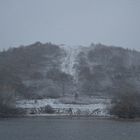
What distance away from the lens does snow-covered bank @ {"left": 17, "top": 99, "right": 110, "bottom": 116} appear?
88.4m

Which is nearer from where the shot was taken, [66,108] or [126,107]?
[126,107]

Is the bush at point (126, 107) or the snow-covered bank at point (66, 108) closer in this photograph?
the bush at point (126, 107)

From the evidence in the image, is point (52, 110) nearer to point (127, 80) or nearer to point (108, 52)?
point (127, 80)

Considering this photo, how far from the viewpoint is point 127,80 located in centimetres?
11600

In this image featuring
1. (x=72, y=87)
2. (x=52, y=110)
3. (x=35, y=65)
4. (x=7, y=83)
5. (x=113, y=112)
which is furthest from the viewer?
(x=35, y=65)

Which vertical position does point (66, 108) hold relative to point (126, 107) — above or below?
below

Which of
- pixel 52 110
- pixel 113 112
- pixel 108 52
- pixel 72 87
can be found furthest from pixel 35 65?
pixel 113 112

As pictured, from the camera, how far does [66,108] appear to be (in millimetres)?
A: 91625

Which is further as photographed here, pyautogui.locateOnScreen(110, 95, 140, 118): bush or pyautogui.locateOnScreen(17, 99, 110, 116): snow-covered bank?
pyautogui.locateOnScreen(17, 99, 110, 116): snow-covered bank

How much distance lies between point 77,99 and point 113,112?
2182cm

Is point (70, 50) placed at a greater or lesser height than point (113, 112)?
greater

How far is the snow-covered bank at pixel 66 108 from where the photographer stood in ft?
290

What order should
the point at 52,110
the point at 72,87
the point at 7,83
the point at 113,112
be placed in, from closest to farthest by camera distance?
the point at 113,112 < the point at 52,110 < the point at 7,83 < the point at 72,87

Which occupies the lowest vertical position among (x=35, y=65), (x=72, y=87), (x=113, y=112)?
(x=113, y=112)
